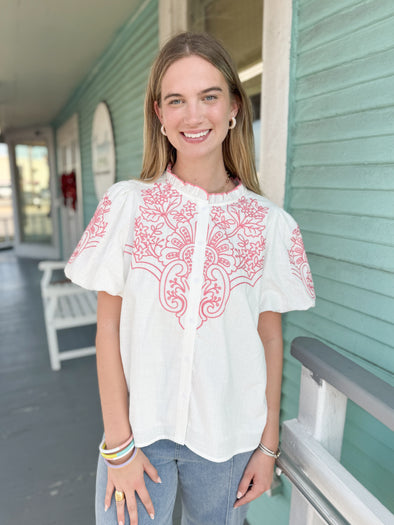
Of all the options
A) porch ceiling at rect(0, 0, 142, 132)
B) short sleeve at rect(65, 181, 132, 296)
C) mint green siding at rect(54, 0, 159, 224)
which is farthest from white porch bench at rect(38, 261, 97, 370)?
short sleeve at rect(65, 181, 132, 296)

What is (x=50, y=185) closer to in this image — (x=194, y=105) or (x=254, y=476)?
(x=194, y=105)

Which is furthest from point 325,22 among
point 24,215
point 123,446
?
point 24,215

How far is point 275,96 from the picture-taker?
4.64 feet

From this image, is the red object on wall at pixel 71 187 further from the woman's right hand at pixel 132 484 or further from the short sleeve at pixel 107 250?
the woman's right hand at pixel 132 484

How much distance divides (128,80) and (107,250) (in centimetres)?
277

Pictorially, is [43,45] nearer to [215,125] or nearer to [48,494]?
[215,125]

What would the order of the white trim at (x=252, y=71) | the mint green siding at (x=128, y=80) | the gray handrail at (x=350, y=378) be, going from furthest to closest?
1. the mint green siding at (x=128, y=80)
2. the white trim at (x=252, y=71)
3. the gray handrail at (x=350, y=378)

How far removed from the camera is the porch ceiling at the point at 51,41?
2.75 meters

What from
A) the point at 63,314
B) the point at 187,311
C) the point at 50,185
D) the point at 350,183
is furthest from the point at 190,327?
the point at 50,185

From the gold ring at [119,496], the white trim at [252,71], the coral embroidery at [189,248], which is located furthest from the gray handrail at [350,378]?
the white trim at [252,71]

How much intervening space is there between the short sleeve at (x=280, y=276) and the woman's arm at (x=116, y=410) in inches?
14.8

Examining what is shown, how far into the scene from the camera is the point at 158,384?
877 mm

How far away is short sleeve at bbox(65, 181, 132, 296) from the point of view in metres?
0.87

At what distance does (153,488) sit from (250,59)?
1770mm
